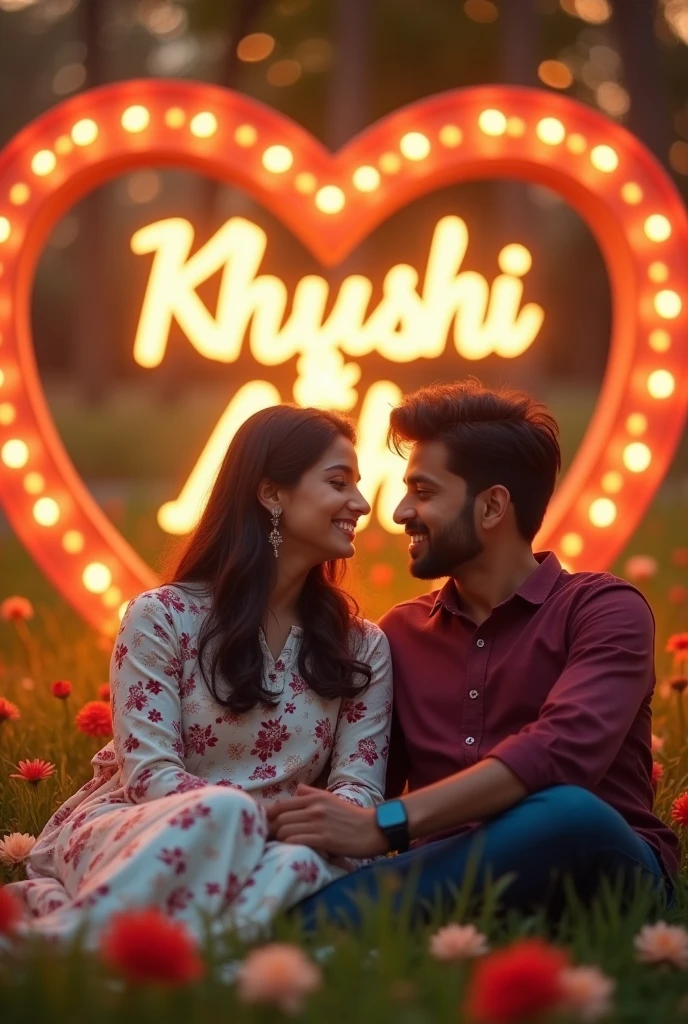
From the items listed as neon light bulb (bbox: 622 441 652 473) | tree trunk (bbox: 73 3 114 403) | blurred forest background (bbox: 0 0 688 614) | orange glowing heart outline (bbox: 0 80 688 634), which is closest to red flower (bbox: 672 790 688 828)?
orange glowing heart outline (bbox: 0 80 688 634)

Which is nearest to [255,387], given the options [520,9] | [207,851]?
[207,851]

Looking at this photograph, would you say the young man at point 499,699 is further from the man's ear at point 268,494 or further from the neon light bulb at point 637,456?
the neon light bulb at point 637,456

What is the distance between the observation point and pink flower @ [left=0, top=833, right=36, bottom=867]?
279 cm

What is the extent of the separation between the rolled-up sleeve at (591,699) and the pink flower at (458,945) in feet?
1.63

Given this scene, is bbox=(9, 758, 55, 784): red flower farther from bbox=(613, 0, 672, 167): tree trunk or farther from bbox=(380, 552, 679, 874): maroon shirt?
bbox=(613, 0, 672, 167): tree trunk

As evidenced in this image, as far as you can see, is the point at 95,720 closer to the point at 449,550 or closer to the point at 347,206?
the point at 449,550

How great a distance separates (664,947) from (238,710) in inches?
39.9

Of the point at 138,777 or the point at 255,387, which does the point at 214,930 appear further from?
the point at 255,387

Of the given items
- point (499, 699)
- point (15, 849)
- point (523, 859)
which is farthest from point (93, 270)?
point (523, 859)

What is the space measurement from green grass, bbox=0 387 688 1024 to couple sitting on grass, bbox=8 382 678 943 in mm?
127

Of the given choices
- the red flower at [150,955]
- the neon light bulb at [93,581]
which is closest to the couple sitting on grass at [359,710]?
the red flower at [150,955]

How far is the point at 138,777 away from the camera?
8.41 ft

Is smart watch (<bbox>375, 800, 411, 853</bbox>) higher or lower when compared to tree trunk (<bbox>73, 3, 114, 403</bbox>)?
lower

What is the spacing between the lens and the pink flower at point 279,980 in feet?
5.14
